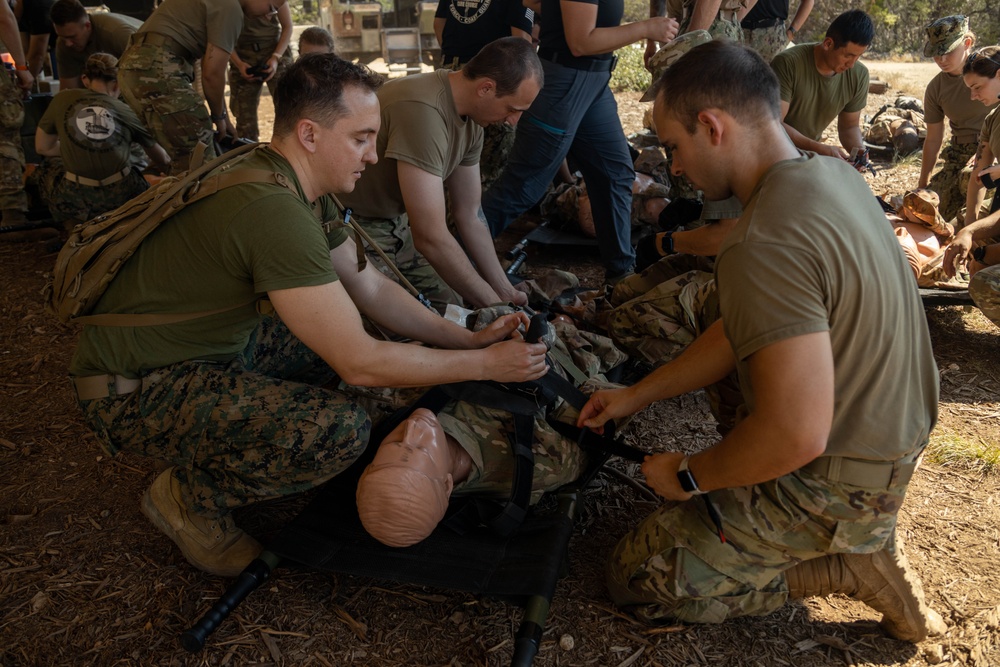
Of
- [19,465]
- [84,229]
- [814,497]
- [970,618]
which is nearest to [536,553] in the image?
[814,497]

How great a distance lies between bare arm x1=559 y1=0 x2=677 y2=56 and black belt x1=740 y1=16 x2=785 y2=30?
8.16 ft

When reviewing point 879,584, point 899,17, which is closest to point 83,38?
point 879,584

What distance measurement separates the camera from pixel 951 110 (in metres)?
6.58

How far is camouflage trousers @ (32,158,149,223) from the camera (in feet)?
18.5

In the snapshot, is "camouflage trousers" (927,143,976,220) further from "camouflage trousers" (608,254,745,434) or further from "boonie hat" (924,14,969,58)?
"camouflage trousers" (608,254,745,434)

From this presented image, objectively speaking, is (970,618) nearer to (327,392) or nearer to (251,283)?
(327,392)

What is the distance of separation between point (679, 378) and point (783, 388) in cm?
77

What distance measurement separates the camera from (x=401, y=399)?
321cm

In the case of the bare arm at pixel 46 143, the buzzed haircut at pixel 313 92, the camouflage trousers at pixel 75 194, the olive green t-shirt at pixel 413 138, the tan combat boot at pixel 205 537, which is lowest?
the tan combat boot at pixel 205 537

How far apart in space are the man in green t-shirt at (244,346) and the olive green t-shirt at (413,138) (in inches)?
33.8

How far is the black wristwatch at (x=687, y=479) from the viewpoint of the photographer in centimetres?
230

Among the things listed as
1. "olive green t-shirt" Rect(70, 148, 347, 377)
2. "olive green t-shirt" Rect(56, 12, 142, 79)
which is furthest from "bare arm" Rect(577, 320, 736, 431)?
"olive green t-shirt" Rect(56, 12, 142, 79)

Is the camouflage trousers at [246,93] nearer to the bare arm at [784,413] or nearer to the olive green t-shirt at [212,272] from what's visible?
the olive green t-shirt at [212,272]

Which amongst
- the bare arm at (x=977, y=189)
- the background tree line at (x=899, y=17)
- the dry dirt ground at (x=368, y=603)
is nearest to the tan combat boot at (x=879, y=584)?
the dry dirt ground at (x=368, y=603)
